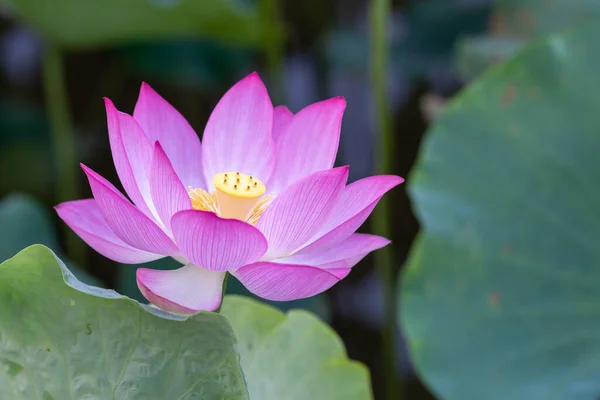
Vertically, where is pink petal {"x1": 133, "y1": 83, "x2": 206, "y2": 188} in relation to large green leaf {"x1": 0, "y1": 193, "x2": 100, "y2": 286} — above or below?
above

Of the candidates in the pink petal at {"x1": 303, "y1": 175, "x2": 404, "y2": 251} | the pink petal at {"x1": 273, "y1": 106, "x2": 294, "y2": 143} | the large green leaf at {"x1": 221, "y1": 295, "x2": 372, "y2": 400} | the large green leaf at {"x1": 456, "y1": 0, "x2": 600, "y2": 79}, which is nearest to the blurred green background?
the large green leaf at {"x1": 456, "y1": 0, "x2": 600, "y2": 79}

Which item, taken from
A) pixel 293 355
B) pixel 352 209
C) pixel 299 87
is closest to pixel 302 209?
pixel 352 209

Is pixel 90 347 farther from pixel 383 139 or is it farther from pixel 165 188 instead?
pixel 383 139

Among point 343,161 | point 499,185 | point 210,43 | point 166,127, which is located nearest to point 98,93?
point 210,43

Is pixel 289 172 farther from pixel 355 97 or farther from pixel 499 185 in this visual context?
pixel 355 97

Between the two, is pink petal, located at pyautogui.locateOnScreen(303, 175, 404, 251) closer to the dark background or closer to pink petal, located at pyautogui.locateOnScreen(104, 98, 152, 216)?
pink petal, located at pyautogui.locateOnScreen(104, 98, 152, 216)
